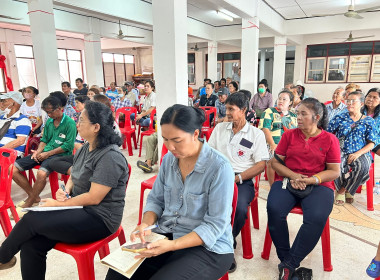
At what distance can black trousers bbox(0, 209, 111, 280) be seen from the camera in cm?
141

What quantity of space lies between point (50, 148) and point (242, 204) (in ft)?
6.70

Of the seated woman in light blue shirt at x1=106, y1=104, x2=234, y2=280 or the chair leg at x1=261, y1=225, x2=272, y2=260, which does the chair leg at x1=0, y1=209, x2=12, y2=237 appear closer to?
the seated woman in light blue shirt at x1=106, y1=104, x2=234, y2=280

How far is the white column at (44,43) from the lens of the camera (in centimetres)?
420

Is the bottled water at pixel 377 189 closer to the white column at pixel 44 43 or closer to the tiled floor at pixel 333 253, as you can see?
the tiled floor at pixel 333 253

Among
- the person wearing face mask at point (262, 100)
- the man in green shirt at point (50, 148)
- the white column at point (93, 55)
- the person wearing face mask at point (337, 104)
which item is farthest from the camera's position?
the white column at point (93, 55)

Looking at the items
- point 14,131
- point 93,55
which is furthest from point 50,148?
point 93,55

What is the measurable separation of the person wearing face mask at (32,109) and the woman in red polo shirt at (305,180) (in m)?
3.37

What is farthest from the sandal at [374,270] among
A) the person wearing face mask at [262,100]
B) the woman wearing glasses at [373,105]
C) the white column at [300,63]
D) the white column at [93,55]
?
the white column at [300,63]

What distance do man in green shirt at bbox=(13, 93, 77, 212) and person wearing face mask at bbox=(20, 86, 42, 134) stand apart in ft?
4.07

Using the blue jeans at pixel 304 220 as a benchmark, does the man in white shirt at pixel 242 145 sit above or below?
above

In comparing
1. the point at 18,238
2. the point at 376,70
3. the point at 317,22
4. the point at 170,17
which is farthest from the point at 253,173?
the point at 376,70

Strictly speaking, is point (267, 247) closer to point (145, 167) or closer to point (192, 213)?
point (192, 213)

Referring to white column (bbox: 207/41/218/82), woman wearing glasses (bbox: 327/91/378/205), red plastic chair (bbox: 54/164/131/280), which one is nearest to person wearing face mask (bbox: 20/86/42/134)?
red plastic chair (bbox: 54/164/131/280)

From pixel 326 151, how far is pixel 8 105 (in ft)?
10.6
